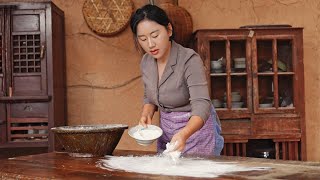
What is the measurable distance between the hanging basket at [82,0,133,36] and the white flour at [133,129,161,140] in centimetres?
205

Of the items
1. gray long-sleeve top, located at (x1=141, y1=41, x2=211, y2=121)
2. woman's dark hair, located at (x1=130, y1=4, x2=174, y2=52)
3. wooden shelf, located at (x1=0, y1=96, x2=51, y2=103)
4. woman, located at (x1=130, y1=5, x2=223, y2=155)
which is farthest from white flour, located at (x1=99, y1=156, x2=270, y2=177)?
wooden shelf, located at (x1=0, y1=96, x2=51, y2=103)

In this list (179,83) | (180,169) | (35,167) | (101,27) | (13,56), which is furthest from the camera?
(101,27)

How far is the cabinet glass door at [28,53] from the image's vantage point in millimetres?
3959

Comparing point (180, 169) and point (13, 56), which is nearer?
point (180, 169)

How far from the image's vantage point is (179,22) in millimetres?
4219

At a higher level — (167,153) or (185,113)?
(185,113)

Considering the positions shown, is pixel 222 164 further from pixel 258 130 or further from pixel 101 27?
pixel 101 27

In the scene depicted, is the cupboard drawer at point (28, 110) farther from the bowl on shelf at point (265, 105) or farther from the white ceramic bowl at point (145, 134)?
the bowl on shelf at point (265, 105)

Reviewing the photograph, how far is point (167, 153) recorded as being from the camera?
2189 millimetres

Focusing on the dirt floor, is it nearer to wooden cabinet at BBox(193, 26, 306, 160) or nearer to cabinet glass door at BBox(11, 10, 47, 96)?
cabinet glass door at BBox(11, 10, 47, 96)

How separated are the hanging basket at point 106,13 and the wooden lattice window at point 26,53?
25.5 inches

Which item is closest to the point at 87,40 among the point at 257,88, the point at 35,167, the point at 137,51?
the point at 137,51

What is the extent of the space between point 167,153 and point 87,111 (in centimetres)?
251

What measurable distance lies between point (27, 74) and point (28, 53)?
20 cm
